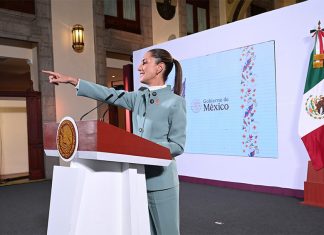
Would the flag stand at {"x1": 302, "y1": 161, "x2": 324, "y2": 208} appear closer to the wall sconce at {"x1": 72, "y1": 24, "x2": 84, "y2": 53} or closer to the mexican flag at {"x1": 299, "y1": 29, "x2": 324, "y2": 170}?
the mexican flag at {"x1": 299, "y1": 29, "x2": 324, "y2": 170}

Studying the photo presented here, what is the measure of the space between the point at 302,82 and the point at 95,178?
11.4 feet

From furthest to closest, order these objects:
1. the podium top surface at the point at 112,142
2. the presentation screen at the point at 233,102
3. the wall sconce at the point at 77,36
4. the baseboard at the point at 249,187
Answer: the wall sconce at the point at 77,36, the presentation screen at the point at 233,102, the baseboard at the point at 249,187, the podium top surface at the point at 112,142

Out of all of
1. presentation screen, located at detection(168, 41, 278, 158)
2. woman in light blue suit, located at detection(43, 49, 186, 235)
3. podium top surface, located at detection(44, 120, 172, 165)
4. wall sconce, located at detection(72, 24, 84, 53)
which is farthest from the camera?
wall sconce, located at detection(72, 24, 84, 53)

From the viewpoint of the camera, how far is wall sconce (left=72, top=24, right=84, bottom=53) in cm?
644

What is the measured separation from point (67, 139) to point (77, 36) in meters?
5.58

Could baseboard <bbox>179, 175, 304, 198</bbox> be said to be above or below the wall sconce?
below

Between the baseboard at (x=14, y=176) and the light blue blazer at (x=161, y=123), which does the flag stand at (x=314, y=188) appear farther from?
the baseboard at (x=14, y=176)

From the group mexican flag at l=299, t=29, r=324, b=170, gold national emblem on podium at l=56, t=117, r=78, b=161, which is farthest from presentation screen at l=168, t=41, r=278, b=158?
gold national emblem on podium at l=56, t=117, r=78, b=161

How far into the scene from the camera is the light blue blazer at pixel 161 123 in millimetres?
1355

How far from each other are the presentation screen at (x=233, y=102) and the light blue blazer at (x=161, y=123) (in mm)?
3275

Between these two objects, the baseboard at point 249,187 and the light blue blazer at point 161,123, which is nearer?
the light blue blazer at point 161,123

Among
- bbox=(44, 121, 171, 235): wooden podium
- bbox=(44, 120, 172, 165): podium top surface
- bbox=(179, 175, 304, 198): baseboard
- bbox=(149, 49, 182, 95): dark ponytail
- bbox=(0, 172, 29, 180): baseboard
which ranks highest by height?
bbox=(149, 49, 182, 95): dark ponytail

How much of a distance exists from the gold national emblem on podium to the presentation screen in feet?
11.7

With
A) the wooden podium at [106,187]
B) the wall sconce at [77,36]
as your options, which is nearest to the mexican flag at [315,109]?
the wooden podium at [106,187]
